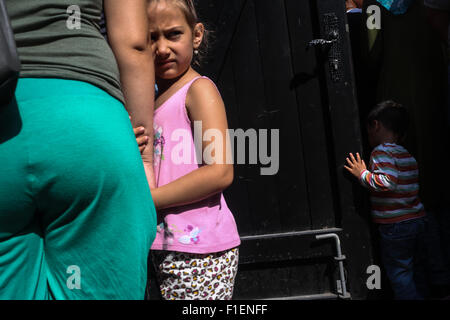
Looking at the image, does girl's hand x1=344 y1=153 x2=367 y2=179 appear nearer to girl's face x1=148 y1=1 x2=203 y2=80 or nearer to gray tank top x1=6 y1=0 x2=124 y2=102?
girl's face x1=148 y1=1 x2=203 y2=80

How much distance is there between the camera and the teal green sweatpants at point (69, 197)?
2.35ft

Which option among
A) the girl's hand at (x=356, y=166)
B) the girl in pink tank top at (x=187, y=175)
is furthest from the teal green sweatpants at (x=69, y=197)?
the girl's hand at (x=356, y=166)

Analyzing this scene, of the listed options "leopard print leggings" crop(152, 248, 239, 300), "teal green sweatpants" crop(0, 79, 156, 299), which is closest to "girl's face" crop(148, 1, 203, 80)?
"leopard print leggings" crop(152, 248, 239, 300)

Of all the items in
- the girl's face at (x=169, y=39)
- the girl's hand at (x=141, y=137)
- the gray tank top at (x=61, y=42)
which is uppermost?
the girl's face at (x=169, y=39)

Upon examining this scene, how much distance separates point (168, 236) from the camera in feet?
4.61

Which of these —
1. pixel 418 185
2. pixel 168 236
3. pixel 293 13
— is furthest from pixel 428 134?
pixel 168 236

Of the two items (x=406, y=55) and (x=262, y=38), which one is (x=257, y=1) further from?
(x=406, y=55)

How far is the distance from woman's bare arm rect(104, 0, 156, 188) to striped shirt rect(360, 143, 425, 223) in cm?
162

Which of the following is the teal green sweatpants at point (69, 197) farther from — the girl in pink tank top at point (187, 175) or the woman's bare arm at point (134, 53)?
the girl in pink tank top at point (187, 175)

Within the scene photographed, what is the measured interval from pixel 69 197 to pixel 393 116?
210cm

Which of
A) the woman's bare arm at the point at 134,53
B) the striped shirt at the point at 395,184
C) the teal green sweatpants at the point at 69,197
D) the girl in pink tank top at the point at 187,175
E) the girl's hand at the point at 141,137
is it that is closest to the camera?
the teal green sweatpants at the point at 69,197

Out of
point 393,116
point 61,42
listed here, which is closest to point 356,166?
point 393,116

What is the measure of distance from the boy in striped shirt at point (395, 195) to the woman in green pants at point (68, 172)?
72.2 inches

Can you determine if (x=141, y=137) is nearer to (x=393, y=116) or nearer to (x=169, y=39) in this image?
(x=169, y=39)
